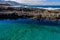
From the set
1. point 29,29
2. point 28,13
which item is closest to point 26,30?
point 29,29

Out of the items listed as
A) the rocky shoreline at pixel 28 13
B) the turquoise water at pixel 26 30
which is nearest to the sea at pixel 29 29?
the turquoise water at pixel 26 30

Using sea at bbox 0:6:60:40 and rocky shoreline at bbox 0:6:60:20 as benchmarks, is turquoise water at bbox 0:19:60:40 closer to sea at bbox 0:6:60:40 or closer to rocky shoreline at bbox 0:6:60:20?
sea at bbox 0:6:60:40

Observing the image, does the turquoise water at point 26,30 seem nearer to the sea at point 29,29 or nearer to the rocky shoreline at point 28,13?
the sea at point 29,29

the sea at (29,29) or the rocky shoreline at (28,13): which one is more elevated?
the rocky shoreline at (28,13)

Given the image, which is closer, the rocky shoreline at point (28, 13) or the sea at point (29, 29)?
the sea at point (29, 29)

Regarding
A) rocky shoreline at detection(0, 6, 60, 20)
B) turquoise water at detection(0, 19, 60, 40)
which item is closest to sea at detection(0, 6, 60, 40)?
turquoise water at detection(0, 19, 60, 40)

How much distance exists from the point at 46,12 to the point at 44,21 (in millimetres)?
264

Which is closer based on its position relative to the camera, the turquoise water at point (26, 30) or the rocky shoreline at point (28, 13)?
the turquoise water at point (26, 30)

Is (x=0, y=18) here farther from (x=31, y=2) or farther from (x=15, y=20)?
(x=31, y=2)

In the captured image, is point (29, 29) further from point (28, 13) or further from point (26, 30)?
point (28, 13)

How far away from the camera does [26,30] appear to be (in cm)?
376

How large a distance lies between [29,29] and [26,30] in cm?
11

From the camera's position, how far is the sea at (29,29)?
3404mm

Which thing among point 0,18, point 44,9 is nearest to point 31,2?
A: point 44,9
